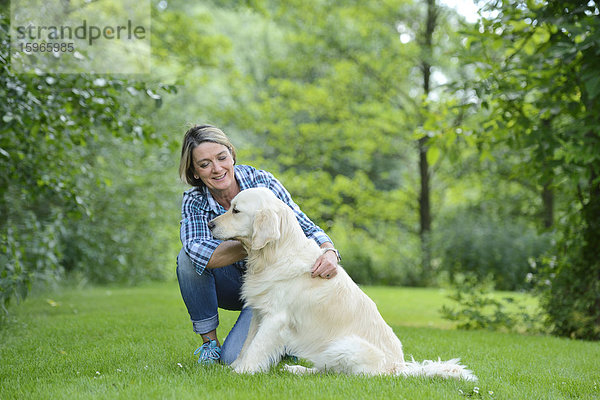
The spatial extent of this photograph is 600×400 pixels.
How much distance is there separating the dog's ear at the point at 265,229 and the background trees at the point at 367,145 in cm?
223

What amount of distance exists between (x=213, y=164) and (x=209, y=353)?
50.5 inches

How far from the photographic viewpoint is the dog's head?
11.0 feet

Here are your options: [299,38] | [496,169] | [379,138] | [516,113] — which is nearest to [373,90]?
[379,138]

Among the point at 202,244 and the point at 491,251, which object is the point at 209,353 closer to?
the point at 202,244

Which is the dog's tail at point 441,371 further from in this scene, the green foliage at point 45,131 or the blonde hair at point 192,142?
the green foliage at point 45,131

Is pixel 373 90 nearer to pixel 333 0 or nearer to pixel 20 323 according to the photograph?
pixel 333 0

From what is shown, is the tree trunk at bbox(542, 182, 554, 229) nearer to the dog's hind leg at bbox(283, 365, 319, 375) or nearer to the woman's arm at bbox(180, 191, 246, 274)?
the dog's hind leg at bbox(283, 365, 319, 375)

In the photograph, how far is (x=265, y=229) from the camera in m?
3.34

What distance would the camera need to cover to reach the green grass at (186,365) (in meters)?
2.84

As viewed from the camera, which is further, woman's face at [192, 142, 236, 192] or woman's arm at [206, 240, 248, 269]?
woman's face at [192, 142, 236, 192]

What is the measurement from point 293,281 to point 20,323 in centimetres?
346

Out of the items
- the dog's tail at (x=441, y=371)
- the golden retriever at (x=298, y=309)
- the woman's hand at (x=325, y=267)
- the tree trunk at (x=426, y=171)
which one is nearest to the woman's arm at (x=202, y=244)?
the golden retriever at (x=298, y=309)

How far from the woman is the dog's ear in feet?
0.91

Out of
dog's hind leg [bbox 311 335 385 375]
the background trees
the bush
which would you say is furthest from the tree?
the bush
